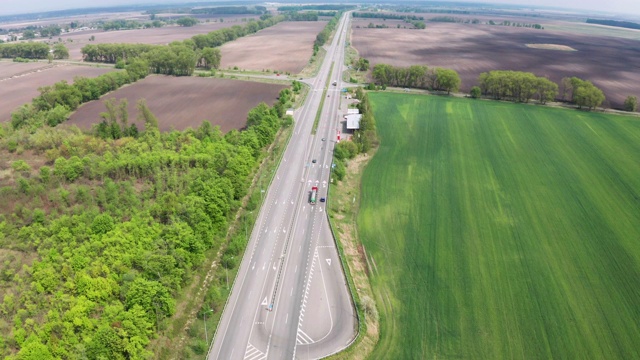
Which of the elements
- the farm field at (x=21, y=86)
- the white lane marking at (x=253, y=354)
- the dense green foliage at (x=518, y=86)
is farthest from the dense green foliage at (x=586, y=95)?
the farm field at (x=21, y=86)

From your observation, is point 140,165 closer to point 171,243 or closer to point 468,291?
point 171,243

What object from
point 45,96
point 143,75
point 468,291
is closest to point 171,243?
point 468,291

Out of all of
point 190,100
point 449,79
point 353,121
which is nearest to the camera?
point 353,121

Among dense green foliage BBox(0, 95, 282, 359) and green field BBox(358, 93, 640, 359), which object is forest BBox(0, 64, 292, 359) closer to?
dense green foliage BBox(0, 95, 282, 359)

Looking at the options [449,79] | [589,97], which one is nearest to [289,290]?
[449,79]

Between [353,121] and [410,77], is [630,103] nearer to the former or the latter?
[410,77]

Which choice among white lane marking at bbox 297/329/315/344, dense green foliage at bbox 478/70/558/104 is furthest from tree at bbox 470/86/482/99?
white lane marking at bbox 297/329/315/344

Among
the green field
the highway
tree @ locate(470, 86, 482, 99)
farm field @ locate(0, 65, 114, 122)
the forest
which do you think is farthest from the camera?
tree @ locate(470, 86, 482, 99)
